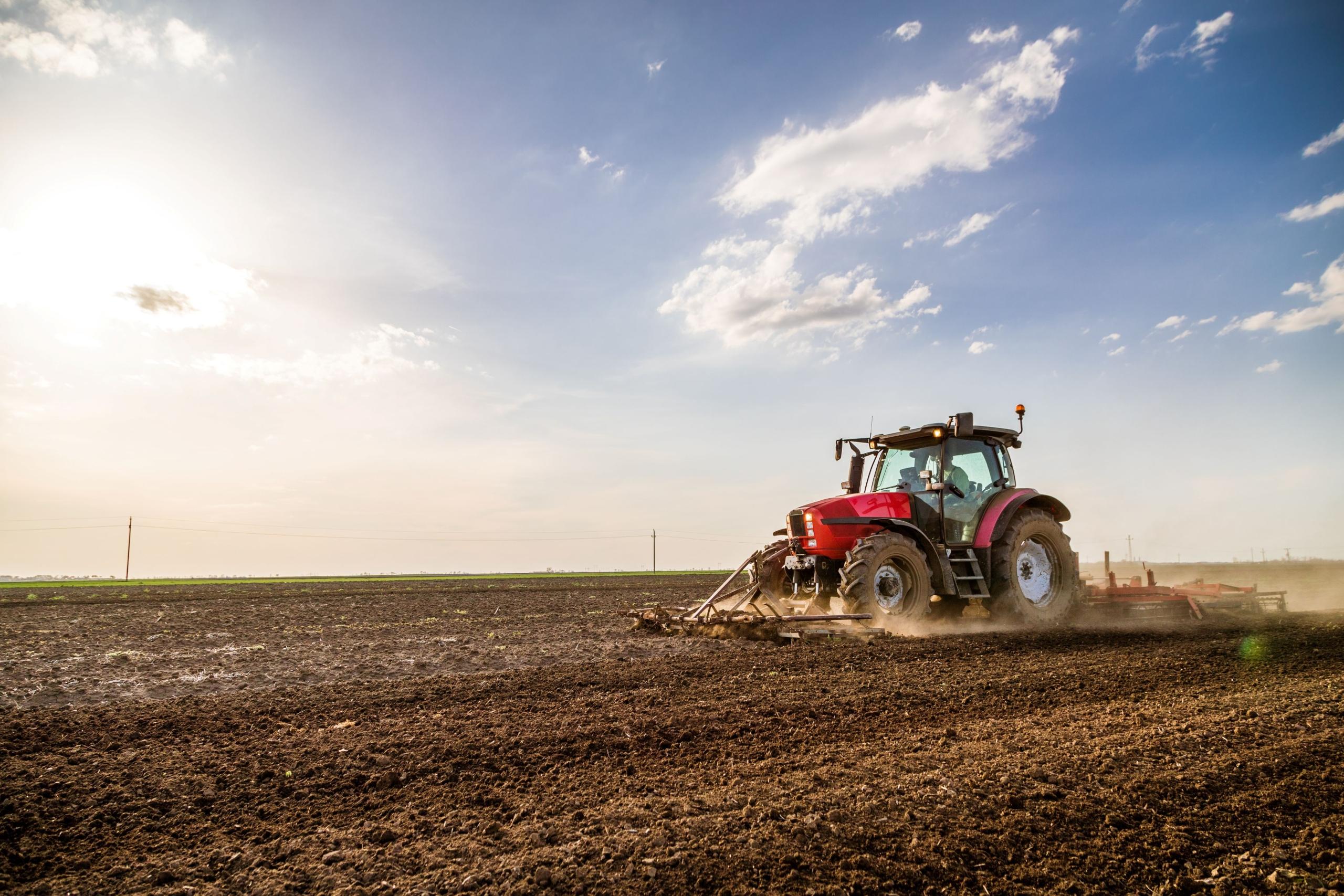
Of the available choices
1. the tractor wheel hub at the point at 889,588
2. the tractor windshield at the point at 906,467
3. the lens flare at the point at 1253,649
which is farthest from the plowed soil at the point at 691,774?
the tractor windshield at the point at 906,467

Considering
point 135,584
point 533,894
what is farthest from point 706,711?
point 135,584

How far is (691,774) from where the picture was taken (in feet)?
12.9

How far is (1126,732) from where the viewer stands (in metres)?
4.57

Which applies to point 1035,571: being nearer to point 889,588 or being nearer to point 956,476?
point 956,476

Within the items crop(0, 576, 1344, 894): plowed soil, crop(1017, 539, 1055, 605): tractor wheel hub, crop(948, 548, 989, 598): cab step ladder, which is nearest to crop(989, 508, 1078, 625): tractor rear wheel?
crop(1017, 539, 1055, 605): tractor wheel hub

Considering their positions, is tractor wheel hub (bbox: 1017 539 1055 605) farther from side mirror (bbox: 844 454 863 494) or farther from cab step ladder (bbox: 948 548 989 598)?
side mirror (bbox: 844 454 863 494)

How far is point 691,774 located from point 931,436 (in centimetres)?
771

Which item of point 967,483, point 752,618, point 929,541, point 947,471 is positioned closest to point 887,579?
point 929,541

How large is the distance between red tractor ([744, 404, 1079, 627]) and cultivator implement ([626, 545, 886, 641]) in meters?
0.12

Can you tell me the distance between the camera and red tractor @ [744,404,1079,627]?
9.55 m

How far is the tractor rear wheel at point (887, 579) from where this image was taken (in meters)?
9.07

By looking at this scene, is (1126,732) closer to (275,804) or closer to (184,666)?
(275,804)

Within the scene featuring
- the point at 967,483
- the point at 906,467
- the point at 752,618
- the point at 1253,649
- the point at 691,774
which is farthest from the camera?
the point at 906,467

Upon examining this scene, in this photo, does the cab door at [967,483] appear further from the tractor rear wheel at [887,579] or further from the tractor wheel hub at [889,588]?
the tractor wheel hub at [889,588]
